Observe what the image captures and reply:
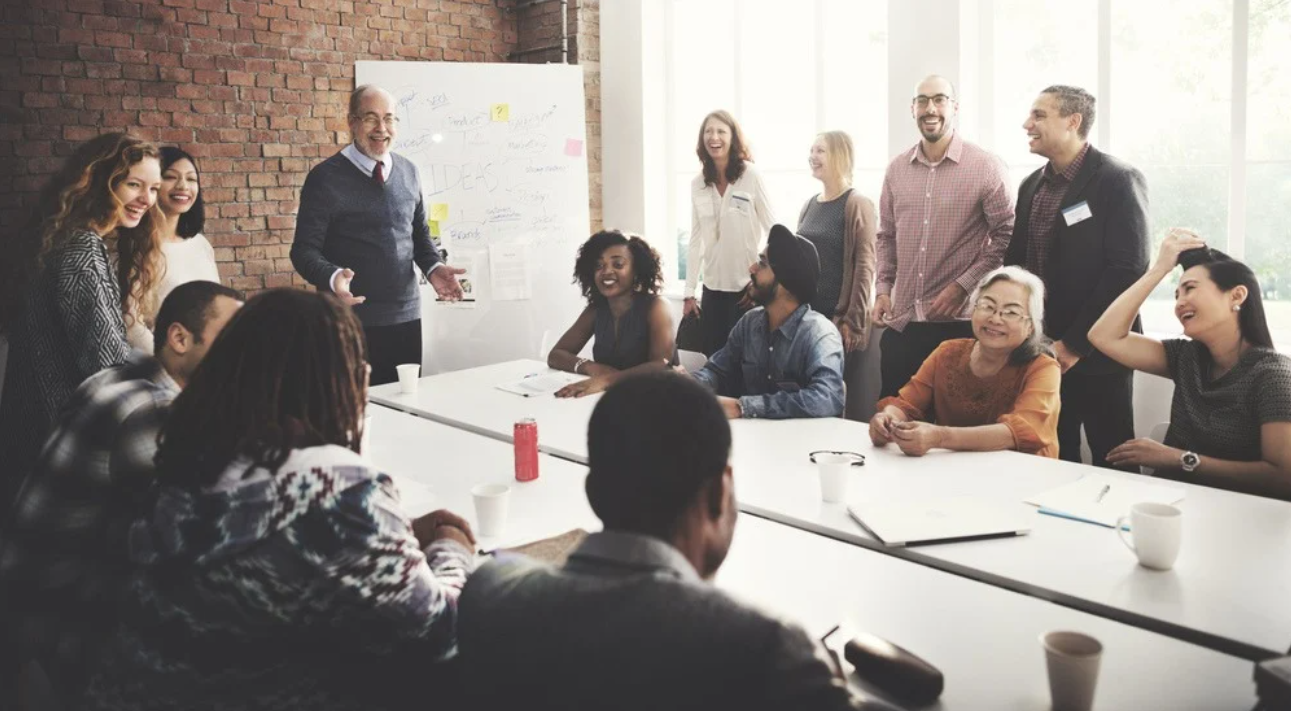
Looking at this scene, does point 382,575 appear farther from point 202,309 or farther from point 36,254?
point 36,254

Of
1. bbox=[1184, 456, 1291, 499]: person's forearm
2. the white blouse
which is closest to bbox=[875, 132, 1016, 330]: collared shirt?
bbox=[1184, 456, 1291, 499]: person's forearm

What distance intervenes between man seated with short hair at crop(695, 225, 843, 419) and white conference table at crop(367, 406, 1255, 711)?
896 millimetres

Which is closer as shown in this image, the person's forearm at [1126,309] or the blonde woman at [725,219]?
the person's forearm at [1126,309]

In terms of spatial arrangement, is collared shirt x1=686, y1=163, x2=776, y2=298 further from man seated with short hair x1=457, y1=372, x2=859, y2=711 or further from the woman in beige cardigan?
man seated with short hair x1=457, y1=372, x2=859, y2=711

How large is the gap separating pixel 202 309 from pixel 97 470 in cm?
46

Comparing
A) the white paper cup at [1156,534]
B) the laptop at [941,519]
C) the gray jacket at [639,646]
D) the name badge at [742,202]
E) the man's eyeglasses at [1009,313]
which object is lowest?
the laptop at [941,519]

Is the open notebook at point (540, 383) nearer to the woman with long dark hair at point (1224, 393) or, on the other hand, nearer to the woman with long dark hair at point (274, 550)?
the woman with long dark hair at point (1224, 393)

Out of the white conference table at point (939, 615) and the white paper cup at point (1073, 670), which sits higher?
the white paper cup at point (1073, 670)

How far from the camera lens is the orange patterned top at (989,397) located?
254cm

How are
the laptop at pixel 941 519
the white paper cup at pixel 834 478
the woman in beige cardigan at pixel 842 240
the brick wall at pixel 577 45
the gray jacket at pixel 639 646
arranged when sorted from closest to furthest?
the gray jacket at pixel 639 646 < the laptop at pixel 941 519 < the white paper cup at pixel 834 478 < the woman in beige cardigan at pixel 842 240 < the brick wall at pixel 577 45

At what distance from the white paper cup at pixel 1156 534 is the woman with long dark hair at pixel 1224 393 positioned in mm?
781

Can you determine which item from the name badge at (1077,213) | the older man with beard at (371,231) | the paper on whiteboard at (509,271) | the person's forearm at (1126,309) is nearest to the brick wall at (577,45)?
the paper on whiteboard at (509,271)

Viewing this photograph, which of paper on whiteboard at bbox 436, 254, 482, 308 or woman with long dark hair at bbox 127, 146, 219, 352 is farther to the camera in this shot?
paper on whiteboard at bbox 436, 254, 482, 308

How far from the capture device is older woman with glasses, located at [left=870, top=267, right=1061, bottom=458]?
2.49 m
